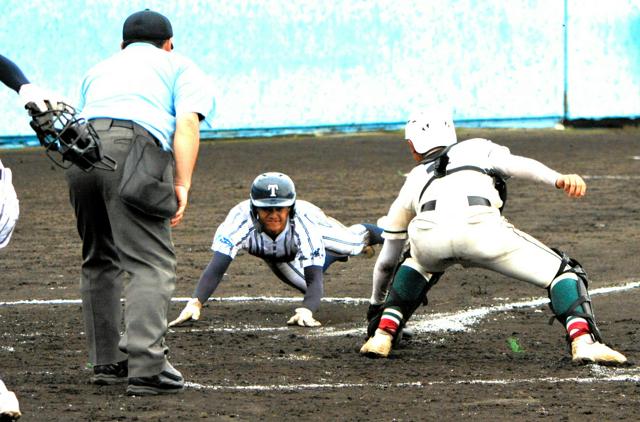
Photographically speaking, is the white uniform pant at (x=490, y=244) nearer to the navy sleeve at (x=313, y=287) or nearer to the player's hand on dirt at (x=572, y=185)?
the player's hand on dirt at (x=572, y=185)

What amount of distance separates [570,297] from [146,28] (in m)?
2.21

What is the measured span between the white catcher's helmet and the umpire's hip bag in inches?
60.0

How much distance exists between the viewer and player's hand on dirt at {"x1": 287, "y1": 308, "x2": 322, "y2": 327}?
24.9ft

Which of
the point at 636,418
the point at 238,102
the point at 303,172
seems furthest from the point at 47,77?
the point at 636,418

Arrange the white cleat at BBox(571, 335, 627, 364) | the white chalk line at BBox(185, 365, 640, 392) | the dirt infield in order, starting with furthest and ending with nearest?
the white cleat at BBox(571, 335, 627, 364)
the white chalk line at BBox(185, 365, 640, 392)
the dirt infield

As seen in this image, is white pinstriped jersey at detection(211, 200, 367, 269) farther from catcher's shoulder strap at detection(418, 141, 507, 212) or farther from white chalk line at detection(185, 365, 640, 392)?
white chalk line at detection(185, 365, 640, 392)

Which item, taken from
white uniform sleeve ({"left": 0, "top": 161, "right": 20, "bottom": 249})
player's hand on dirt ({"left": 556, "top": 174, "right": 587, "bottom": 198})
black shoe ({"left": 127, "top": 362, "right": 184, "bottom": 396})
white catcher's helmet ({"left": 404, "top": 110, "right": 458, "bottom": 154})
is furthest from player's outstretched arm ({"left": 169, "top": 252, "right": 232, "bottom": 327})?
white uniform sleeve ({"left": 0, "top": 161, "right": 20, "bottom": 249})

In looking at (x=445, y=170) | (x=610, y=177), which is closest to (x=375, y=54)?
(x=610, y=177)

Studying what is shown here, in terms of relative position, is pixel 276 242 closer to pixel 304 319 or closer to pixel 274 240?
pixel 274 240

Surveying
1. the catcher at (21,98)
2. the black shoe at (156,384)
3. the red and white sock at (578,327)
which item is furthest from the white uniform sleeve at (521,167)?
the catcher at (21,98)

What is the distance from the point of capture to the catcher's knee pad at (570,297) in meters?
6.27

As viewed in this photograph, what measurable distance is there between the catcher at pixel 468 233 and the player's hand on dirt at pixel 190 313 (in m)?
1.35

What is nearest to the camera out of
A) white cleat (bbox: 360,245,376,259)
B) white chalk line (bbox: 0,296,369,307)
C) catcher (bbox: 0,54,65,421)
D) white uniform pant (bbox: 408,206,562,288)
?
catcher (bbox: 0,54,65,421)

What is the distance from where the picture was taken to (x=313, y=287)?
7781 millimetres
